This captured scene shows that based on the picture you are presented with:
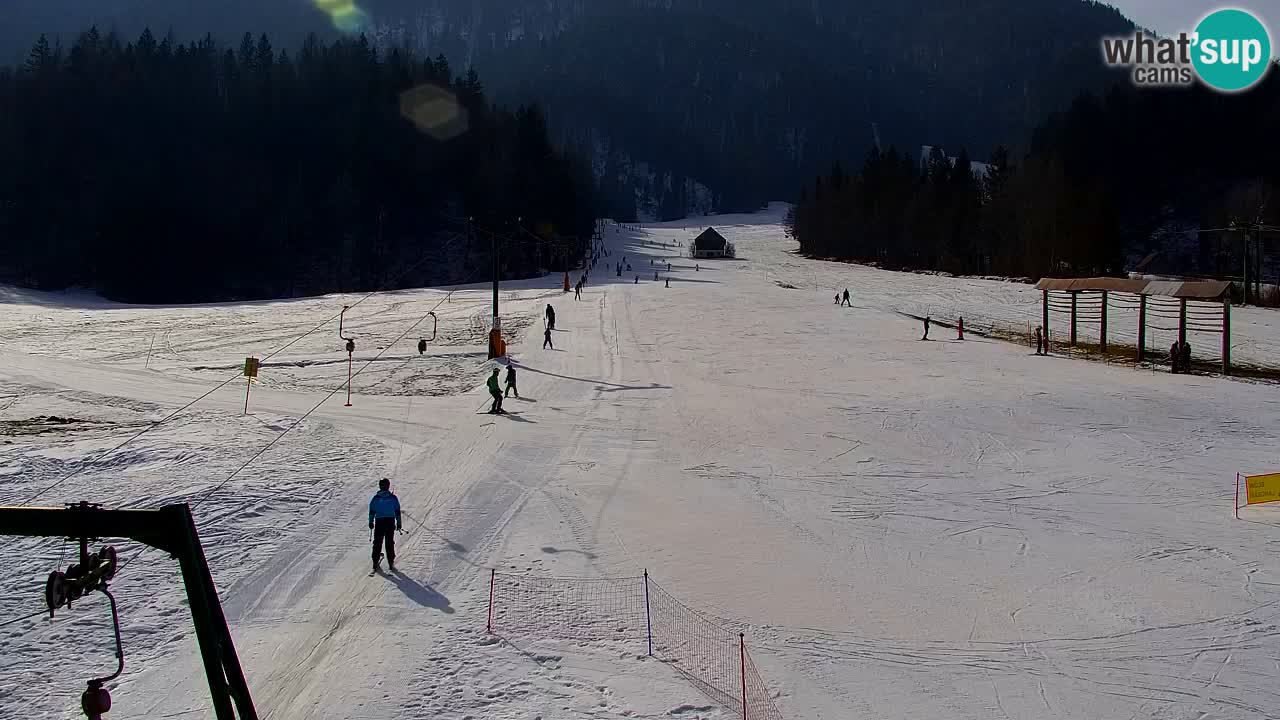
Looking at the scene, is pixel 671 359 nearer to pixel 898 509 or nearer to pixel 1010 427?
pixel 1010 427

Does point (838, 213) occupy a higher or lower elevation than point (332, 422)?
higher

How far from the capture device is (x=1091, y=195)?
76.5 meters

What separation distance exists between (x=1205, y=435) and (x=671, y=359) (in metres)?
19.6

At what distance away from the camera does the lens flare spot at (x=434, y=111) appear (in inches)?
3967

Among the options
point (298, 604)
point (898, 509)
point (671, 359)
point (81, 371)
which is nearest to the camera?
point (298, 604)

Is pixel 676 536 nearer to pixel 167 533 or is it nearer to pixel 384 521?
A: pixel 384 521

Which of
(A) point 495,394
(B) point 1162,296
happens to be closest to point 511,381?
(A) point 495,394

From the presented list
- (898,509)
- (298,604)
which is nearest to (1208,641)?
(898,509)

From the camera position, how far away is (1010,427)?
74.9 feet

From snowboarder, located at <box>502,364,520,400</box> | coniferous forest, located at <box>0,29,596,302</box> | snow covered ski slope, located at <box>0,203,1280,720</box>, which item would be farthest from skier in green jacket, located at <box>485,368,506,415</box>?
coniferous forest, located at <box>0,29,596,302</box>

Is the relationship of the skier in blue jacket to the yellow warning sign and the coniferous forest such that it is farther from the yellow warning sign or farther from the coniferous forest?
the coniferous forest

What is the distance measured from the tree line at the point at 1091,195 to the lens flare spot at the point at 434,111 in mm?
56370

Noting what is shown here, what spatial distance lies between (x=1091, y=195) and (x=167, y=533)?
8606cm

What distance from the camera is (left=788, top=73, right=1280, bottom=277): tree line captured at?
77000 millimetres
